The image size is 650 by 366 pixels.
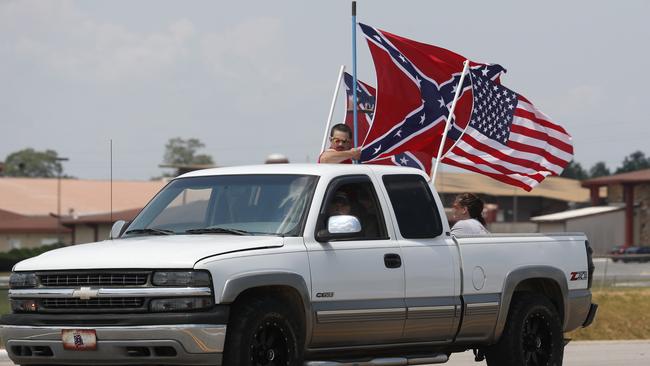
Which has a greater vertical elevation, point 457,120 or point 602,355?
point 457,120

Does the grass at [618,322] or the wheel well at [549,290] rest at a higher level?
the wheel well at [549,290]

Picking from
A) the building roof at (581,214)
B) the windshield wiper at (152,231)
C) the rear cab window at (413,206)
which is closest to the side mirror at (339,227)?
the rear cab window at (413,206)

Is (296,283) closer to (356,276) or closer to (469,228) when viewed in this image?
(356,276)

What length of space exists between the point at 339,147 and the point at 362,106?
190 inches

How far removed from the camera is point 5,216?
10038 centimetres

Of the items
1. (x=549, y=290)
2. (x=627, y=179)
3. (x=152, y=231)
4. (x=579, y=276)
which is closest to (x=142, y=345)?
(x=152, y=231)

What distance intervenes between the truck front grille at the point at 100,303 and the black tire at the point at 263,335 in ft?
2.23

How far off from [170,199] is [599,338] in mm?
11493

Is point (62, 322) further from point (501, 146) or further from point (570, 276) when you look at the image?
point (501, 146)

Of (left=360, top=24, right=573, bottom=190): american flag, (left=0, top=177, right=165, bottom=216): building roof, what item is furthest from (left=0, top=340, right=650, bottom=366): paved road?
(left=0, top=177, right=165, bottom=216): building roof

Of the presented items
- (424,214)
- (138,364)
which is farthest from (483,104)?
(138,364)

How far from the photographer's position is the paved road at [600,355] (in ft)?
51.5

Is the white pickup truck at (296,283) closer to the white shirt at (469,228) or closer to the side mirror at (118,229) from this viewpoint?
the side mirror at (118,229)

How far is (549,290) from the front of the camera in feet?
44.9
